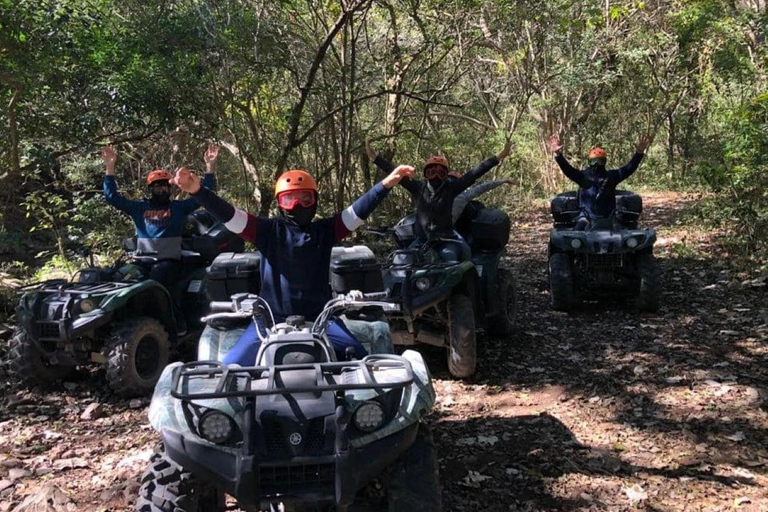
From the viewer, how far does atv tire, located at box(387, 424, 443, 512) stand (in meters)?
2.87

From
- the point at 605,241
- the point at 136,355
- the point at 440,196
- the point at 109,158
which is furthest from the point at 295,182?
the point at 605,241

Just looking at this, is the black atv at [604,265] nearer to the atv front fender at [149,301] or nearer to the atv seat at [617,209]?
the atv seat at [617,209]

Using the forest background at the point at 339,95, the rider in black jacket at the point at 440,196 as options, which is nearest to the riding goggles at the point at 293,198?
the rider in black jacket at the point at 440,196

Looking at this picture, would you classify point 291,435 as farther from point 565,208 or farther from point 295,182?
point 565,208

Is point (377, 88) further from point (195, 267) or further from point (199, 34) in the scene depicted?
point (195, 267)

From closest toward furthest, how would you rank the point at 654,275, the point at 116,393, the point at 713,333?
1. the point at 116,393
2. the point at 713,333
3. the point at 654,275

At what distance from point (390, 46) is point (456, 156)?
679 centimetres

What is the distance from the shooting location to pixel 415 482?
115 inches

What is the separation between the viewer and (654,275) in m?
7.58

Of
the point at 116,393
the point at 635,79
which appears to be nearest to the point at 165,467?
the point at 116,393

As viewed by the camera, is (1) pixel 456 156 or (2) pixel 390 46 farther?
(1) pixel 456 156

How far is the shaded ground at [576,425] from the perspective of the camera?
3906 mm

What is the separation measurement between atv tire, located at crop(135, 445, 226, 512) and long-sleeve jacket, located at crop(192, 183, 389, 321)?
116 cm

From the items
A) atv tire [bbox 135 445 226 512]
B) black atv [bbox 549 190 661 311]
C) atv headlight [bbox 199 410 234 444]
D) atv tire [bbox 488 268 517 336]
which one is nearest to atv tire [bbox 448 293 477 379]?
atv tire [bbox 488 268 517 336]
